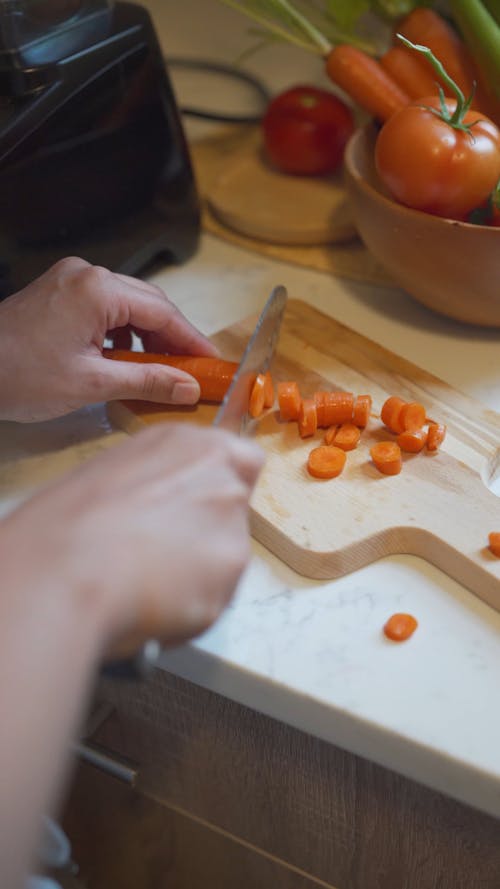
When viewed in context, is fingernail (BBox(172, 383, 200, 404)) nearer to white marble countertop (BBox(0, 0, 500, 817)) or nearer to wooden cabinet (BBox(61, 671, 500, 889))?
white marble countertop (BBox(0, 0, 500, 817))

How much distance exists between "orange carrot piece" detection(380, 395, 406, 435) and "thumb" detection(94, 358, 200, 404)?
0.18m

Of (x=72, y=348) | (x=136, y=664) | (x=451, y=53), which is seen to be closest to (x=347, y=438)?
(x=72, y=348)

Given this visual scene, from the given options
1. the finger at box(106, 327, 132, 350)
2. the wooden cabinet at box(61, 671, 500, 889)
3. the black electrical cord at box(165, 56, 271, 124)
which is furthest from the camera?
the black electrical cord at box(165, 56, 271, 124)

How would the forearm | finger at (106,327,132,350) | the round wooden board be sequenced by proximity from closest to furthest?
1. the forearm
2. finger at (106,327,132,350)
3. the round wooden board

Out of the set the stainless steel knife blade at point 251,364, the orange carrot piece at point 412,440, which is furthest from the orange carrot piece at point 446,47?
the orange carrot piece at point 412,440

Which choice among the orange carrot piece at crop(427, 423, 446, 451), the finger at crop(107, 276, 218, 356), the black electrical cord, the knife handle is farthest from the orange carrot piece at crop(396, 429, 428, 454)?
the black electrical cord

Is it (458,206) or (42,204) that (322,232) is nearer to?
(458,206)

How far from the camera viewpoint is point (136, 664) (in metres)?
0.50

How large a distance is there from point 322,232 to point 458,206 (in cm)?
27

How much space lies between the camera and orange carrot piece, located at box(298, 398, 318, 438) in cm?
81

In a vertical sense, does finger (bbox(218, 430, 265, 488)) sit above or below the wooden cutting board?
above

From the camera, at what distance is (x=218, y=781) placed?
80 cm

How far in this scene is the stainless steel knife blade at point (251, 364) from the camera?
72 centimetres

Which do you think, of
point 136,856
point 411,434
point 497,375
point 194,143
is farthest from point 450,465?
point 194,143
